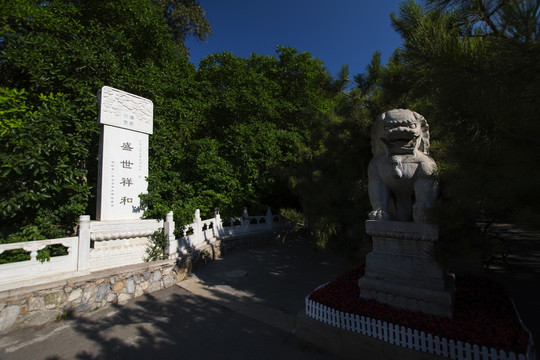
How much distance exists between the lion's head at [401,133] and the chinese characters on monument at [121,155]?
495 centimetres

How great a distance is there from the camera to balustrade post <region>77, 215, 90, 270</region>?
163 inches

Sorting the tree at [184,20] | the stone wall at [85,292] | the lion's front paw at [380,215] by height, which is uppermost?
the tree at [184,20]

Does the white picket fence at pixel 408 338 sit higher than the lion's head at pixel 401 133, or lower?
lower

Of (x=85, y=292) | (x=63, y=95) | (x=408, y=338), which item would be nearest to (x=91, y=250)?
(x=85, y=292)

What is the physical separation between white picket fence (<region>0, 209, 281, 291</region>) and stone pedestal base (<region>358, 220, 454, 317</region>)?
4234mm

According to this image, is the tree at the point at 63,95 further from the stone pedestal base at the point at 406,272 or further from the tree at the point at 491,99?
the tree at the point at 491,99

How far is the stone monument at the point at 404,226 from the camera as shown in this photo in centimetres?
289

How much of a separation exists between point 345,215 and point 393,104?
2215mm

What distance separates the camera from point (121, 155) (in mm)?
5238

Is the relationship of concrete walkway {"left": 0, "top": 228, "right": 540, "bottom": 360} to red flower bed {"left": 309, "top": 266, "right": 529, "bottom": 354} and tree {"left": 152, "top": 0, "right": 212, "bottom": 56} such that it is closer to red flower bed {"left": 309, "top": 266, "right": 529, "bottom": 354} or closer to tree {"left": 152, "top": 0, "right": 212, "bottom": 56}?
red flower bed {"left": 309, "top": 266, "right": 529, "bottom": 354}

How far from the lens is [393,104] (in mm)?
4430

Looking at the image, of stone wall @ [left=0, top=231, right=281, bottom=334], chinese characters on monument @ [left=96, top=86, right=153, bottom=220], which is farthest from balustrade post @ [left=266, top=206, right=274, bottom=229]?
chinese characters on monument @ [left=96, top=86, right=153, bottom=220]

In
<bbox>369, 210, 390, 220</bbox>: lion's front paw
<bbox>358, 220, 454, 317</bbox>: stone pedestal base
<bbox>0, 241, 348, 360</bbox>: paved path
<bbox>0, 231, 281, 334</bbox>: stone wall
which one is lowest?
<bbox>0, 241, 348, 360</bbox>: paved path

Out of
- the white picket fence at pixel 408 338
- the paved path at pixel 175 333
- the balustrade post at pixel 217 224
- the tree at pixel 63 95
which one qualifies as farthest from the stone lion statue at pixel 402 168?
the tree at pixel 63 95
